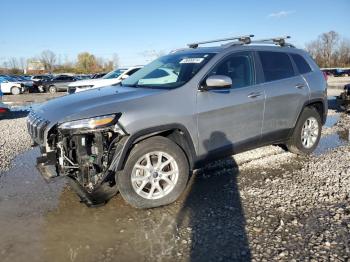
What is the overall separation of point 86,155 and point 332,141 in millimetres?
5726

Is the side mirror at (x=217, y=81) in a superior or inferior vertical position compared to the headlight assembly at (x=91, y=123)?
superior

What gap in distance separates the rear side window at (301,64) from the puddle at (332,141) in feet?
5.09

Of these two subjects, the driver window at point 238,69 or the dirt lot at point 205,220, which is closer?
the dirt lot at point 205,220

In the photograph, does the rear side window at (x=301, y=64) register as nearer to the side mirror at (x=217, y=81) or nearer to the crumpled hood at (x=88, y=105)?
the side mirror at (x=217, y=81)

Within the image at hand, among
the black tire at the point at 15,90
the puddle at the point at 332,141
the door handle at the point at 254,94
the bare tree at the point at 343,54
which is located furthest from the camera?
the bare tree at the point at 343,54

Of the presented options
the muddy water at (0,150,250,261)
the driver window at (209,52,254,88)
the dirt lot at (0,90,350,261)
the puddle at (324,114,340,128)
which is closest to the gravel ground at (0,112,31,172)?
the dirt lot at (0,90,350,261)

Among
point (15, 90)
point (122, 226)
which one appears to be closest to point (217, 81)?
point (122, 226)

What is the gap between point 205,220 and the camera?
412cm

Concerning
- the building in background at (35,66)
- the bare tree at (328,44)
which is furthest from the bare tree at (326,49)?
the building in background at (35,66)

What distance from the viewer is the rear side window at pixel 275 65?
5.76m

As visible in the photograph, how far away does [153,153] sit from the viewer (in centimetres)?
443

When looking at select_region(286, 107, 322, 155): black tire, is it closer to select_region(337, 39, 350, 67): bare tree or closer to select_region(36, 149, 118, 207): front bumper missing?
select_region(36, 149, 118, 207): front bumper missing

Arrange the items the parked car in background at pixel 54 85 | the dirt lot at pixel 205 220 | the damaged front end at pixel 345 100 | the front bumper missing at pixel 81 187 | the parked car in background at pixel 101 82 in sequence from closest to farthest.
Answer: the dirt lot at pixel 205 220, the front bumper missing at pixel 81 187, the damaged front end at pixel 345 100, the parked car in background at pixel 101 82, the parked car in background at pixel 54 85

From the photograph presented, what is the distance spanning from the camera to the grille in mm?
4326
